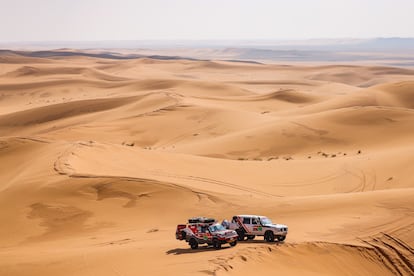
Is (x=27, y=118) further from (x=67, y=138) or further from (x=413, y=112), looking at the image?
(x=413, y=112)

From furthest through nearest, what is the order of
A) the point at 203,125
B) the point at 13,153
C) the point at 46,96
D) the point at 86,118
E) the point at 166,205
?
the point at 46,96 → the point at 86,118 → the point at 203,125 → the point at 13,153 → the point at 166,205

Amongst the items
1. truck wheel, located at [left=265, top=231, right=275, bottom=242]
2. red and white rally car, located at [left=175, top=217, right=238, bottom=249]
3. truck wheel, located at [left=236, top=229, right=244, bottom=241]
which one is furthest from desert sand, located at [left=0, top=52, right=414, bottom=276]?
truck wheel, located at [left=265, top=231, right=275, bottom=242]

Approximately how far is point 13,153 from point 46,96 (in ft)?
168

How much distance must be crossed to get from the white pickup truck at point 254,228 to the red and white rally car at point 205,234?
2.51 feet

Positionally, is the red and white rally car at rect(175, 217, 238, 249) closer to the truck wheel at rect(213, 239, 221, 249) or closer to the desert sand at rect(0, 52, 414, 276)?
the truck wheel at rect(213, 239, 221, 249)

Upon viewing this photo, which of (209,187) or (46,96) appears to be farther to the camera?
(46,96)

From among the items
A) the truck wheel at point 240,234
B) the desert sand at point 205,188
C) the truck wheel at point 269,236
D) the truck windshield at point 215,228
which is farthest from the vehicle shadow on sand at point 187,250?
the truck wheel at point 269,236

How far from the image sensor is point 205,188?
72.1 ft

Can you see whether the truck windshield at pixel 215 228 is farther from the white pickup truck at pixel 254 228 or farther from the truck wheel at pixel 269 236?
the truck wheel at pixel 269 236

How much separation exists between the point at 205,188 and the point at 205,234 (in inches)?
276

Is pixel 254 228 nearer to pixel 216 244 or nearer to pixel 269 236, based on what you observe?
pixel 269 236

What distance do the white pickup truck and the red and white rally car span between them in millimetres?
764

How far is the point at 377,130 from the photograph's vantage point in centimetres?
3803

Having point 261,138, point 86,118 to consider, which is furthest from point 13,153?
point 86,118
